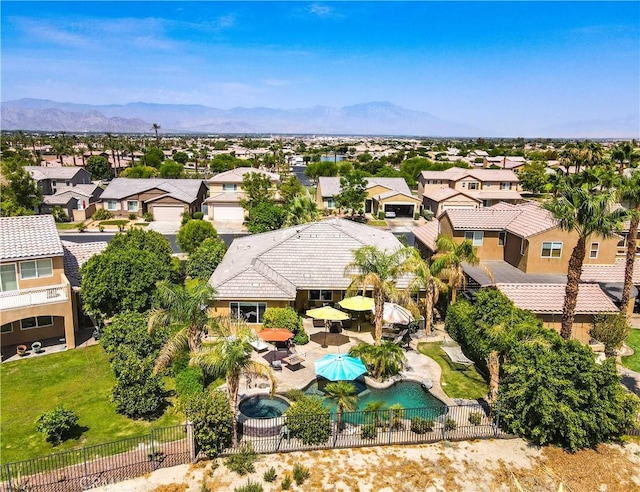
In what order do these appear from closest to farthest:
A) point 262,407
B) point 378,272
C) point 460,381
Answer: point 262,407 < point 460,381 < point 378,272

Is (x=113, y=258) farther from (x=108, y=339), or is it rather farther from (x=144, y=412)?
(x=144, y=412)

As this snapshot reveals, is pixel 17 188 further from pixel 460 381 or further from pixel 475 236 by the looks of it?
pixel 460 381

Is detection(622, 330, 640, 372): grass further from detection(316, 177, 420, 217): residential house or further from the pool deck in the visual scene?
detection(316, 177, 420, 217): residential house

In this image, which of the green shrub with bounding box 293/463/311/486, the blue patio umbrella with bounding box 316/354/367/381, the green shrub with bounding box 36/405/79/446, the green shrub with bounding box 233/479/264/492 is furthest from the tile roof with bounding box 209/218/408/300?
the green shrub with bounding box 233/479/264/492

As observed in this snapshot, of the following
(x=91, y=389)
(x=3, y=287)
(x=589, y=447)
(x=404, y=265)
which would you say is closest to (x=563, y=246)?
(x=404, y=265)

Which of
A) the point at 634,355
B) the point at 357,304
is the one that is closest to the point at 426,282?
the point at 357,304
